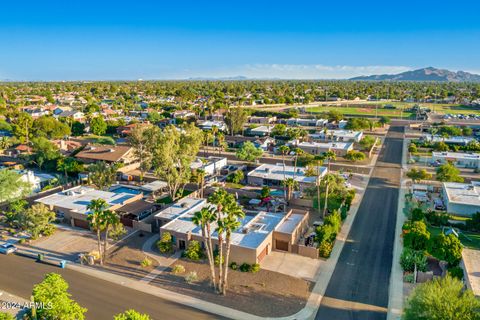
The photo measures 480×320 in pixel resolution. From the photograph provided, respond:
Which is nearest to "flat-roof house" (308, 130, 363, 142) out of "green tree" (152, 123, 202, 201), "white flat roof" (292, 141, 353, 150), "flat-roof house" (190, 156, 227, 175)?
"white flat roof" (292, 141, 353, 150)

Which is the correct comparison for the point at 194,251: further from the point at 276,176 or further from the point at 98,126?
the point at 98,126

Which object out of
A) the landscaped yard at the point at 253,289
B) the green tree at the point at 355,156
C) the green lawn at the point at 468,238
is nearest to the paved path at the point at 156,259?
the landscaped yard at the point at 253,289

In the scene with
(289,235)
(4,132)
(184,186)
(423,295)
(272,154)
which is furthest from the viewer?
(4,132)

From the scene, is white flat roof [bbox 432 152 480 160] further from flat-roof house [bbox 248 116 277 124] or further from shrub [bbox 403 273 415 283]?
flat-roof house [bbox 248 116 277 124]

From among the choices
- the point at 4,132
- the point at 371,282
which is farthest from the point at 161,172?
the point at 4,132

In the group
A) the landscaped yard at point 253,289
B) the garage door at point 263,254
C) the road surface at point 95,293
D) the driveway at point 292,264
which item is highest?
the garage door at point 263,254

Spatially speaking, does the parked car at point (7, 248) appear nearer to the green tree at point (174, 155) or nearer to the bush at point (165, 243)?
the bush at point (165, 243)

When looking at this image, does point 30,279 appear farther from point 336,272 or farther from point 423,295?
point 423,295
